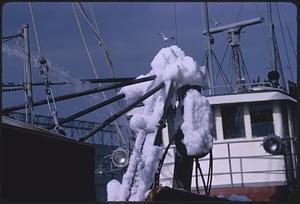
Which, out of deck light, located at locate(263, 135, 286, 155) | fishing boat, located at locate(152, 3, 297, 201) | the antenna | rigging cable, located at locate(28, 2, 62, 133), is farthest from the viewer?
the antenna

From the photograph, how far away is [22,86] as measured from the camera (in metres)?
6.20

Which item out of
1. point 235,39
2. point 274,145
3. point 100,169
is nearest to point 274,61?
point 235,39

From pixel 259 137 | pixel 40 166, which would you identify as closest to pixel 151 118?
pixel 40 166

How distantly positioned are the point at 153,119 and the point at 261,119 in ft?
11.6

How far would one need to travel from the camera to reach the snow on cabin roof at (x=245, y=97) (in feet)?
28.0

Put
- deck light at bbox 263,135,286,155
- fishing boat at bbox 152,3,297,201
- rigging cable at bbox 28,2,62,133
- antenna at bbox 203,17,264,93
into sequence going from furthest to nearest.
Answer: antenna at bbox 203,17,264,93 < fishing boat at bbox 152,3,297,201 < deck light at bbox 263,135,286,155 < rigging cable at bbox 28,2,62,133

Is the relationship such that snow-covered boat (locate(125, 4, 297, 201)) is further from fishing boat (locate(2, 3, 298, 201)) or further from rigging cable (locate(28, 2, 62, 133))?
rigging cable (locate(28, 2, 62, 133))

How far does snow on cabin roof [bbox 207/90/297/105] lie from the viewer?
855 centimetres

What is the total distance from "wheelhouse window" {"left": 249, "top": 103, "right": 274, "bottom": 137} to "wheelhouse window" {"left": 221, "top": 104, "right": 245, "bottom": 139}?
0.15 metres

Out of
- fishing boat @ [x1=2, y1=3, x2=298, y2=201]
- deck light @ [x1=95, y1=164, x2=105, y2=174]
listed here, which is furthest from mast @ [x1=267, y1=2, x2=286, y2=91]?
deck light @ [x1=95, y1=164, x2=105, y2=174]

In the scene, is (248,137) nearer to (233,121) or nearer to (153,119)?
(233,121)

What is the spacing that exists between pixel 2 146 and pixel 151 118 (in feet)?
5.15

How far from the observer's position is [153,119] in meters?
5.53

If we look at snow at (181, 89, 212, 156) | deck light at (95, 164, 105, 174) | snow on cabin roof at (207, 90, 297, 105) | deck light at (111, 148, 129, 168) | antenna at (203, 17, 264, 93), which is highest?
antenna at (203, 17, 264, 93)
